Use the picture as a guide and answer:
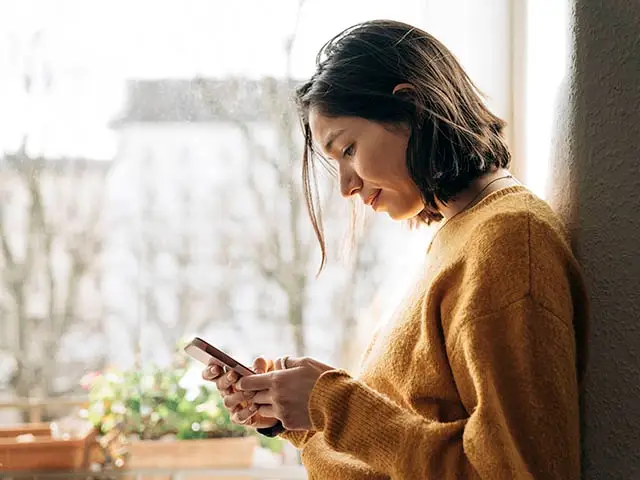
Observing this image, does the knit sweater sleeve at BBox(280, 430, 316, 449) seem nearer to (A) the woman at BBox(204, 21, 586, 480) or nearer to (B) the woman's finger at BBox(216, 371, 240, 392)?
(A) the woman at BBox(204, 21, 586, 480)

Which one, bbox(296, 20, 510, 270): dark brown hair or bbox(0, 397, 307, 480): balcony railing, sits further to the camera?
bbox(0, 397, 307, 480): balcony railing

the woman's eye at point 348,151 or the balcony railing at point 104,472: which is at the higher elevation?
the woman's eye at point 348,151

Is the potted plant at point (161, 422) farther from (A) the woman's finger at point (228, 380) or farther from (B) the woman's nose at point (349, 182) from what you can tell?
(B) the woman's nose at point (349, 182)

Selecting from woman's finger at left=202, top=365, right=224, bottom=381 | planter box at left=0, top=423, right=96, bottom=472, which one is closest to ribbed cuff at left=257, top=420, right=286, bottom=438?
woman's finger at left=202, top=365, right=224, bottom=381

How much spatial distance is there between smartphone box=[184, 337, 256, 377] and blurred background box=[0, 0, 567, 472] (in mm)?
560

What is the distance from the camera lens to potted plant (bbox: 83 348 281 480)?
1.84 m

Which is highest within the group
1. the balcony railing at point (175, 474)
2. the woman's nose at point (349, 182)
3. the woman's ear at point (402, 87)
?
the woman's ear at point (402, 87)

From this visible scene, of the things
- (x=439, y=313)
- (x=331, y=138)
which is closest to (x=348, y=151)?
(x=331, y=138)

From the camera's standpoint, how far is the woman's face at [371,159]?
1188 millimetres

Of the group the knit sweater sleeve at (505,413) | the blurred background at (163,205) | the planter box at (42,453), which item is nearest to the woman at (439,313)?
the knit sweater sleeve at (505,413)

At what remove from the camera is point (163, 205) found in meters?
1.84

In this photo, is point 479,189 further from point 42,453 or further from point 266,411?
point 42,453

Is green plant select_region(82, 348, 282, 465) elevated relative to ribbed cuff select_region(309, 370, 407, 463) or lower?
lower

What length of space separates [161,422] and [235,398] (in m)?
0.62
